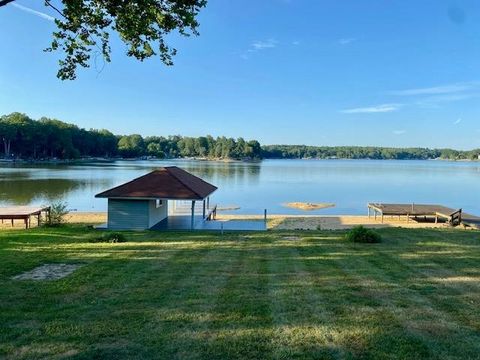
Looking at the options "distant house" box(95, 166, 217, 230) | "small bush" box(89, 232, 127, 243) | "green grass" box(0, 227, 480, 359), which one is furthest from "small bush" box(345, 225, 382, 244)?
"distant house" box(95, 166, 217, 230)

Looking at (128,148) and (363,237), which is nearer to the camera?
(363,237)

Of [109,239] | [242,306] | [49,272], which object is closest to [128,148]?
[109,239]

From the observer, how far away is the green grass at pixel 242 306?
479 cm

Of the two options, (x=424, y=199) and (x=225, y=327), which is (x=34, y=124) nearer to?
(x=424, y=199)

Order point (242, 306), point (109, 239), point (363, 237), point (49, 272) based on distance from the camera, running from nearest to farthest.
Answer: point (242, 306) < point (49, 272) < point (363, 237) < point (109, 239)

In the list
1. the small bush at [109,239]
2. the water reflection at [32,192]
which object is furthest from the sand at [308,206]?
the small bush at [109,239]

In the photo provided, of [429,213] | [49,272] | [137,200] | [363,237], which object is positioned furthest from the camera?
[429,213]

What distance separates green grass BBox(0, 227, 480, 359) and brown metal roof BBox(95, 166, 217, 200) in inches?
354

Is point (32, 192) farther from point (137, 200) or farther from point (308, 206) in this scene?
point (137, 200)

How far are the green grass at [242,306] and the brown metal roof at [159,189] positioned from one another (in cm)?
898

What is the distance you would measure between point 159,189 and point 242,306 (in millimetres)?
14998

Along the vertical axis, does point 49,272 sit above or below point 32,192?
above

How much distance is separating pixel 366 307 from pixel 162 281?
3.75 meters

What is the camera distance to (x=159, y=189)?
20.7 meters
